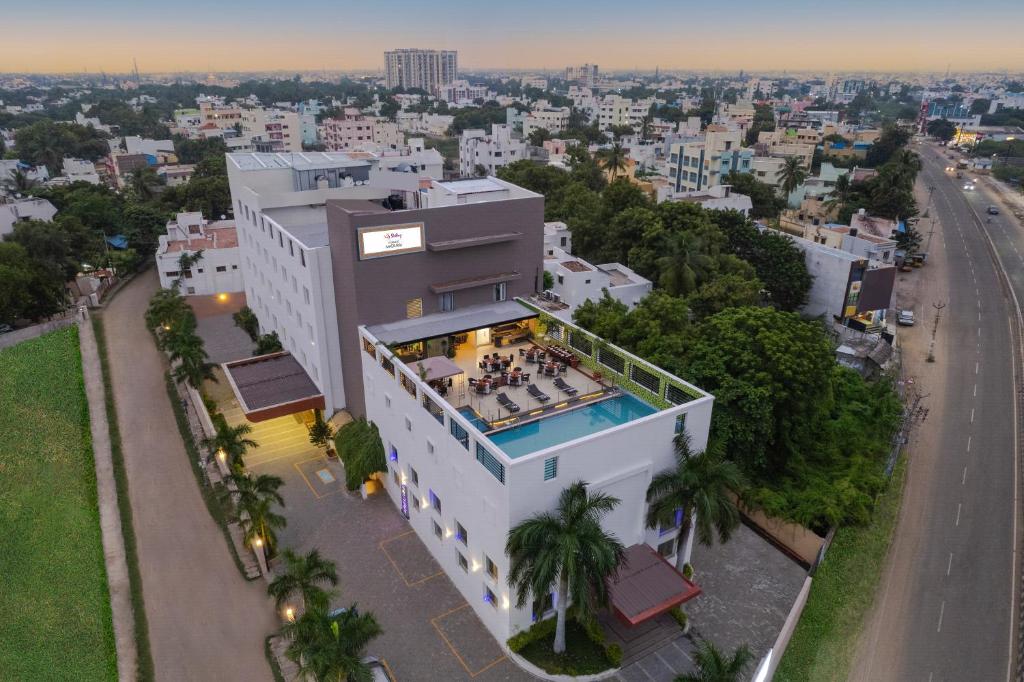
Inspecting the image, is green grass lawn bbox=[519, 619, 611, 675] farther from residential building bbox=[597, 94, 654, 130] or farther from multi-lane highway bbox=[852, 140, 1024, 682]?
residential building bbox=[597, 94, 654, 130]

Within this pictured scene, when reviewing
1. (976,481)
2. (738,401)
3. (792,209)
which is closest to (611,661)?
(738,401)

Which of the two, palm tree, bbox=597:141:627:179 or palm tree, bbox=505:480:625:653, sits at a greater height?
palm tree, bbox=597:141:627:179

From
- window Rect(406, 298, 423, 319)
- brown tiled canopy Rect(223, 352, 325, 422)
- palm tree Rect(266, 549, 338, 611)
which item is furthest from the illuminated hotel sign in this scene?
palm tree Rect(266, 549, 338, 611)

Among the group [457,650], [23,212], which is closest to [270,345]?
[457,650]

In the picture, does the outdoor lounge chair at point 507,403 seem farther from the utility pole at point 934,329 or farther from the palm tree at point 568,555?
the utility pole at point 934,329

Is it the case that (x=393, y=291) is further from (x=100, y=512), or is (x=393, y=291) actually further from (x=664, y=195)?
(x=664, y=195)

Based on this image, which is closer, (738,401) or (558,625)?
(558,625)
